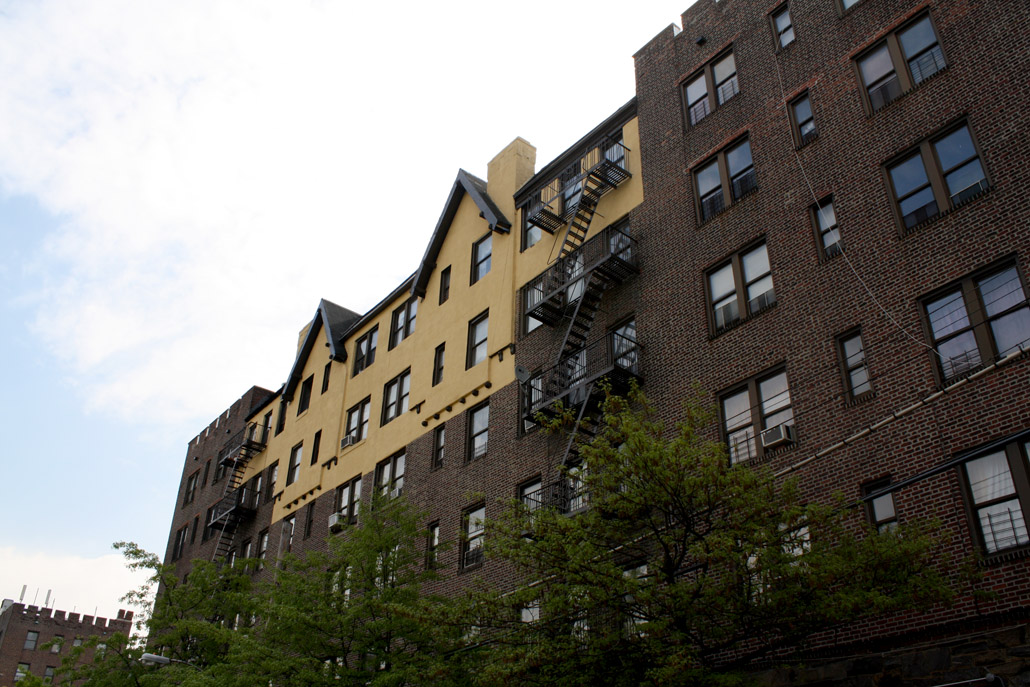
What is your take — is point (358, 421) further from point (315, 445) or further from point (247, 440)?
point (247, 440)

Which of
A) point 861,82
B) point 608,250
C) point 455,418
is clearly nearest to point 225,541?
point 455,418

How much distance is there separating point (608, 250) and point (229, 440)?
30.5m

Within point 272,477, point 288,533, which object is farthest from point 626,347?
point 272,477

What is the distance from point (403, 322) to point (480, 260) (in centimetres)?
533

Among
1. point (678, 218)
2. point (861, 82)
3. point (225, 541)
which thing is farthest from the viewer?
point (225, 541)

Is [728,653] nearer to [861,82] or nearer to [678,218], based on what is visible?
[678,218]

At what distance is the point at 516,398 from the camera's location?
29203mm

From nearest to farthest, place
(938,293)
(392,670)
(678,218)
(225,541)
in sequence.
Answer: (938,293) → (392,670) → (678,218) → (225,541)

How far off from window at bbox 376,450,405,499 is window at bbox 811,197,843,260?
17.6 m

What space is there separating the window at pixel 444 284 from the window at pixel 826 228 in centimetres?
1666

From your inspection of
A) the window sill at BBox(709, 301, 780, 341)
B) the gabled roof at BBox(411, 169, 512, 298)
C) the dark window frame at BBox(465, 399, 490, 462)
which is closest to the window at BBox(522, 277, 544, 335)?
the dark window frame at BBox(465, 399, 490, 462)

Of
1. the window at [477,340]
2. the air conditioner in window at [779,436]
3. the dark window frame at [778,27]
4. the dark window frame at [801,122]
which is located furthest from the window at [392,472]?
the dark window frame at [778,27]

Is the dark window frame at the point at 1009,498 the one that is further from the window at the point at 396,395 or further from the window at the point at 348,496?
the window at the point at 348,496

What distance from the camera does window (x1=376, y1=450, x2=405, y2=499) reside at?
110 ft
